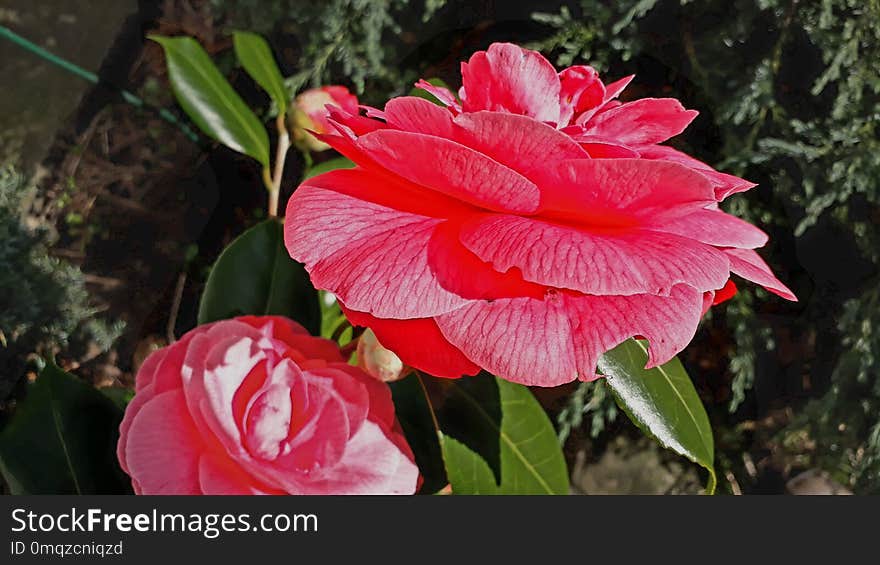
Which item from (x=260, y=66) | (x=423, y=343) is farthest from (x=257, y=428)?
(x=260, y=66)

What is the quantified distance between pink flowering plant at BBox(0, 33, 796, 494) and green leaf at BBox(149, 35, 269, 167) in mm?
393

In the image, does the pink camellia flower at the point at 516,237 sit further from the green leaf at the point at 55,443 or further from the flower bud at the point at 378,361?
the green leaf at the point at 55,443

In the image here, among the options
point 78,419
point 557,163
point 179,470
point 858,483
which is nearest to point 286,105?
point 78,419

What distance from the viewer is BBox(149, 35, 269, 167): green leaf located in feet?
2.69

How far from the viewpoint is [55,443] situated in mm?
574

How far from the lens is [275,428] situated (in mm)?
440

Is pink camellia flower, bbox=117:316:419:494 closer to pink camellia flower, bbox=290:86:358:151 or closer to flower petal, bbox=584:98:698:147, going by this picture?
flower petal, bbox=584:98:698:147

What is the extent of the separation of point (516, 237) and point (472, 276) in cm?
2

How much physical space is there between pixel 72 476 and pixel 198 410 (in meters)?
0.20

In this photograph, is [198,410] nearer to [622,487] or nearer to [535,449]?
[535,449]

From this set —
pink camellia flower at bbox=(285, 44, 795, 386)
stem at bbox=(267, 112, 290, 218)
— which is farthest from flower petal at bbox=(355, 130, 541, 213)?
stem at bbox=(267, 112, 290, 218)

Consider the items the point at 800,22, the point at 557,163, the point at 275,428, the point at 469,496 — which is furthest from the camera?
the point at 800,22

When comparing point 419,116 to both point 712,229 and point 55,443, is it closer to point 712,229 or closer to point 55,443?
point 712,229

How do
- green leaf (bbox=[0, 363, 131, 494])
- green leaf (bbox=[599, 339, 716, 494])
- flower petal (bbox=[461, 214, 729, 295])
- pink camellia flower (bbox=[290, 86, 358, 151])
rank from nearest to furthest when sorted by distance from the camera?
1. flower petal (bbox=[461, 214, 729, 295])
2. green leaf (bbox=[599, 339, 716, 494])
3. green leaf (bbox=[0, 363, 131, 494])
4. pink camellia flower (bbox=[290, 86, 358, 151])
